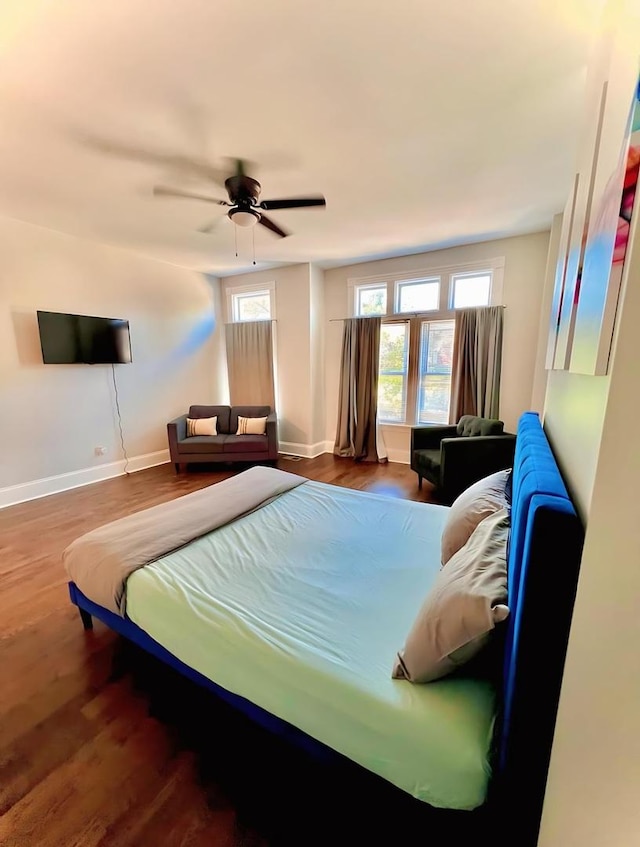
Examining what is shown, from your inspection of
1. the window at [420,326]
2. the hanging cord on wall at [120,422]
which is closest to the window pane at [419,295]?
the window at [420,326]

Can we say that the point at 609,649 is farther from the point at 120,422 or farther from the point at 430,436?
the point at 120,422

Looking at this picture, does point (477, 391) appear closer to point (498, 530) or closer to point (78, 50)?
point (498, 530)

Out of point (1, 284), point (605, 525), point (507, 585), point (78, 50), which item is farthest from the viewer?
point (1, 284)

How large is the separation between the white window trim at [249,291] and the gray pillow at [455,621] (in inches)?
193

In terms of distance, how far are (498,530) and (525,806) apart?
2.36 feet

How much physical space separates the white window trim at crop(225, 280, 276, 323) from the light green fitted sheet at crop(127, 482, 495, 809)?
4.01 meters

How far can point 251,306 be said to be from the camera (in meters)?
5.69

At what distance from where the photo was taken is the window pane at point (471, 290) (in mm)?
4211

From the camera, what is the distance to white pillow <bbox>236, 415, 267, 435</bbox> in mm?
4867

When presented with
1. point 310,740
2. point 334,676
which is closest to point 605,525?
point 334,676

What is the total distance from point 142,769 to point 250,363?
489cm

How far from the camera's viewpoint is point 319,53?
160cm

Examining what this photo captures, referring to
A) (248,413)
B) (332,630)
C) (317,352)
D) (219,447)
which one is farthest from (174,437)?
(332,630)

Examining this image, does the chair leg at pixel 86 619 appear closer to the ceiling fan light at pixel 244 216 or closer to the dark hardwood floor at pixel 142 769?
the dark hardwood floor at pixel 142 769
